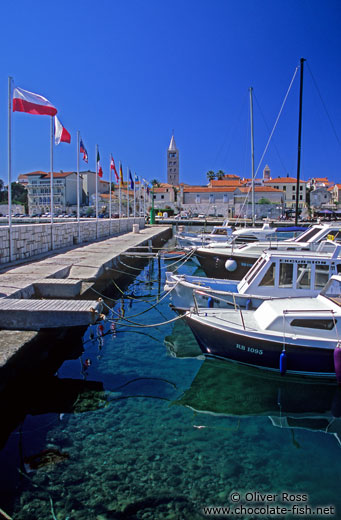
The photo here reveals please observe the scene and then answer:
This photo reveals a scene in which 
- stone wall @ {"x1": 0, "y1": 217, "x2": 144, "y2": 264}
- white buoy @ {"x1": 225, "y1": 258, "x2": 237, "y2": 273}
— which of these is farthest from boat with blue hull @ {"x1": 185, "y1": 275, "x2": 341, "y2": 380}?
stone wall @ {"x1": 0, "y1": 217, "x2": 144, "y2": 264}

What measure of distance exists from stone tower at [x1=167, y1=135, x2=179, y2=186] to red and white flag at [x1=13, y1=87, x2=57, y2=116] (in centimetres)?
13079

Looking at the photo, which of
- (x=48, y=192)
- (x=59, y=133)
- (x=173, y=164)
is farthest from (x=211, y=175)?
(x=59, y=133)

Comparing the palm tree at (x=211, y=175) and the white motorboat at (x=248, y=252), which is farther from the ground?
the palm tree at (x=211, y=175)

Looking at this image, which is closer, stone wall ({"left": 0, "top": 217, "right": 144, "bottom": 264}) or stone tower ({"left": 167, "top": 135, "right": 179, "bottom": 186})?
stone wall ({"left": 0, "top": 217, "right": 144, "bottom": 264})

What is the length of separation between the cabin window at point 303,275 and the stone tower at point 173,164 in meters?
135

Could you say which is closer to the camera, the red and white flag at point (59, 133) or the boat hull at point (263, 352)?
the boat hull at point (263, 352)

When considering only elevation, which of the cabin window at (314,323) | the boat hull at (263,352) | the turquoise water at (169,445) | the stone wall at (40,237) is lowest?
the turquoise water at (169,445)

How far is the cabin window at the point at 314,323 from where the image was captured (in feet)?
26.8

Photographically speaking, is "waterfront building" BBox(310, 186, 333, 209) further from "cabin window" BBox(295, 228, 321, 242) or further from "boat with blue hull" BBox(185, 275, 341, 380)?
"boat with blue hull" BBox(185, 275, 341, 380)

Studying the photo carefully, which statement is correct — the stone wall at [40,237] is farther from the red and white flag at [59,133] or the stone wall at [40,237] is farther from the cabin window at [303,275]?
the cabin window at [303,275]

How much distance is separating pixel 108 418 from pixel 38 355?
2.77m

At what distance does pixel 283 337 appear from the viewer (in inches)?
322

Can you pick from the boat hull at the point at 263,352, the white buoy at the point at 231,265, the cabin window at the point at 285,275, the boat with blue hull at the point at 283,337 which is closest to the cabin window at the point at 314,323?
the boat with blue hull at the point at 283,337

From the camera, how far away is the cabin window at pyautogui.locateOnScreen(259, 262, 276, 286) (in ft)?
36.6
